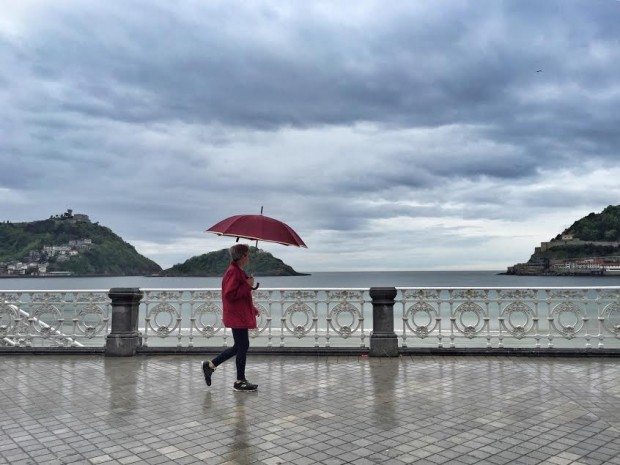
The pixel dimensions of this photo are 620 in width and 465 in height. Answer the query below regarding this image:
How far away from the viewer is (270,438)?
4867 mm

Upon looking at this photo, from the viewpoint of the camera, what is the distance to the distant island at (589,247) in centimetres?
9031

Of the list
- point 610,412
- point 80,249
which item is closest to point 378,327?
point 610,412

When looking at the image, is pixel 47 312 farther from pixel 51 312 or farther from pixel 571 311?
pixel 571 311

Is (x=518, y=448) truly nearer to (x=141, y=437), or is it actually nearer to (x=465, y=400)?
(x=465, y=400)

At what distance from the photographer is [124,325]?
31.9 ft

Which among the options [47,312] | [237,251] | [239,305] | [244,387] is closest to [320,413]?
[244,387]

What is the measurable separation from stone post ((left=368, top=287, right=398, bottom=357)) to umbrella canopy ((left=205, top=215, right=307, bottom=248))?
3019 millimetres

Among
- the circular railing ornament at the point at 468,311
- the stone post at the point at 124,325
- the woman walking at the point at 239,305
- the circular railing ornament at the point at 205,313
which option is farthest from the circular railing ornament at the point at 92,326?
the circular railing ornament at the point at 468,311

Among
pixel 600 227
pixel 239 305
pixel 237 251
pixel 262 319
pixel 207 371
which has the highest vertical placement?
pixel 600 227

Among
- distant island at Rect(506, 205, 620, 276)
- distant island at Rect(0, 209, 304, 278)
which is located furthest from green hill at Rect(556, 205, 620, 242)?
distant island at Rect(0, 209, 304, 278)

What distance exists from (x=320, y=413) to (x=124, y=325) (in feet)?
18.2

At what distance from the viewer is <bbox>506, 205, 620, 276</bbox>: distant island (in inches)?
3556

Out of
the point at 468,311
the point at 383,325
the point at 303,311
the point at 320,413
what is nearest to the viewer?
the point at 320,413

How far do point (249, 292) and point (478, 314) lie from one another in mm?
4973
